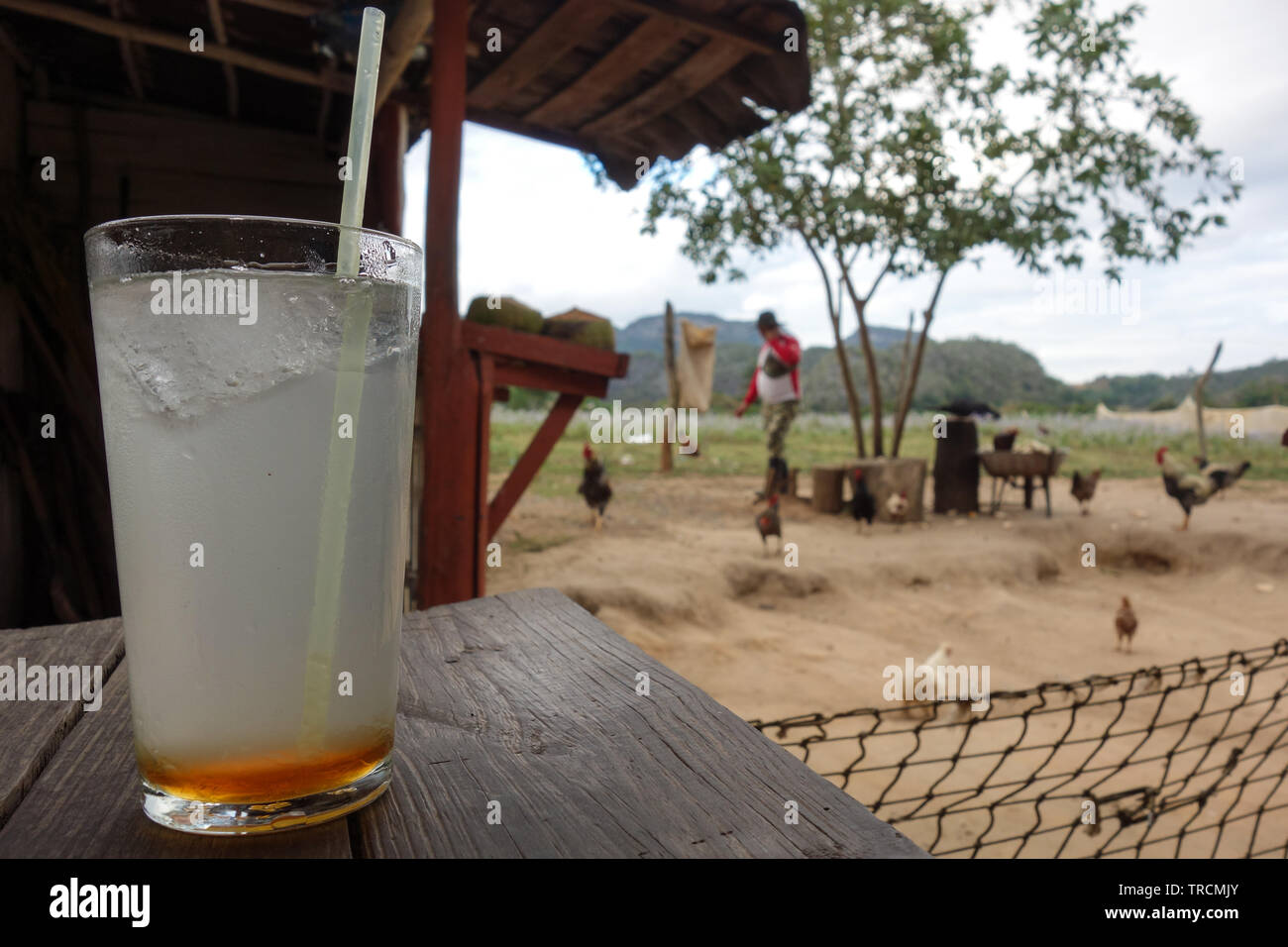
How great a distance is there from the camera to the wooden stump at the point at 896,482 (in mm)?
9516

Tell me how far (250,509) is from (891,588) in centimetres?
685

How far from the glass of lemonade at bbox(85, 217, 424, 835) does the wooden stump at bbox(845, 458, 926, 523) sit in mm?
9189

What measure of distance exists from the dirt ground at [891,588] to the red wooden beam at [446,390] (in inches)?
30.3

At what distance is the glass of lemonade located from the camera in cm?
64

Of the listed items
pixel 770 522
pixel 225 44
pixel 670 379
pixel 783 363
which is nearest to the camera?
pixel 225 44

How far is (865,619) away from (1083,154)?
6.09 meters

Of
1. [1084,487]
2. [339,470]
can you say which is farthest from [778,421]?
[339,470]

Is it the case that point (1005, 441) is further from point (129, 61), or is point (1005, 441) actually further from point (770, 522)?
point (129, 61)

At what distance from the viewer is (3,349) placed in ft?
14.1

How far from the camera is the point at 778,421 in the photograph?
1012cm
